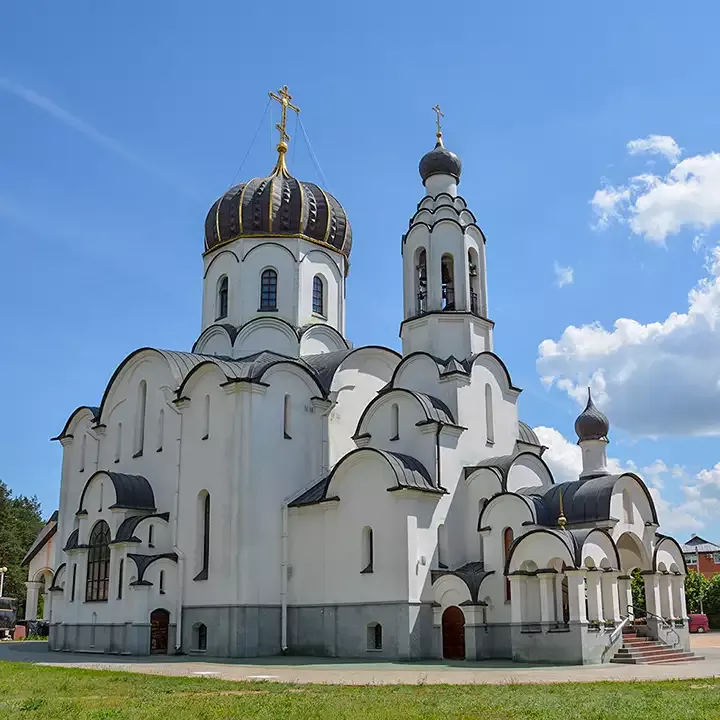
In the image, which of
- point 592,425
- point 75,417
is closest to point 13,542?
point 75,417

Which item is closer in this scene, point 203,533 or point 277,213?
point 203,533

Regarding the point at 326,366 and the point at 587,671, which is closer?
the point at 587,671

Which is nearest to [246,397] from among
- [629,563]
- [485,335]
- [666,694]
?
[485,335]

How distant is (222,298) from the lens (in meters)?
30.8

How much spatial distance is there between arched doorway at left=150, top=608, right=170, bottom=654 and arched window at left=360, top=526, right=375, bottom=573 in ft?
19.5

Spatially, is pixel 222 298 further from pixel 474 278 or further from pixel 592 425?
pixel 592 425

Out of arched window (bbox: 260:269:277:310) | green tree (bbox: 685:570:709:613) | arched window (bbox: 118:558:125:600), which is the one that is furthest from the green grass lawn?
green tree (bbox: 685:570:709:613)

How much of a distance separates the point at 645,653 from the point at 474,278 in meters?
11.5

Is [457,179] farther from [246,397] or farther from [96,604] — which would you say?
[96,604]

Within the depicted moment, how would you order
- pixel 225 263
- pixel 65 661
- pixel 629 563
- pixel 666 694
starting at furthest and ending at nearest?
pixel 225 263
pixel 629 563
pixel 65 661
pixel 666 694

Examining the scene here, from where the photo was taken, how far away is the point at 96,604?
84.5 feet

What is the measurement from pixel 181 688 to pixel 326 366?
1444 cm

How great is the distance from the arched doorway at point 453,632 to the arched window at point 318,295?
1183 cm

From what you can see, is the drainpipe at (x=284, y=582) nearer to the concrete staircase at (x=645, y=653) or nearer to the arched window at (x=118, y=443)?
the arched window at (x=118, y=443)
